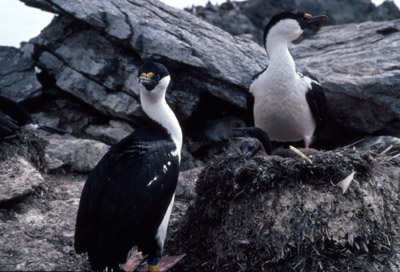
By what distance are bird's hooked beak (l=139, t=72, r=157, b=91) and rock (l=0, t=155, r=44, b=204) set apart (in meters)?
1.93

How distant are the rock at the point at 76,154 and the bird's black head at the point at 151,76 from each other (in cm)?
231

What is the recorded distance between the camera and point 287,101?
6094 millimetres

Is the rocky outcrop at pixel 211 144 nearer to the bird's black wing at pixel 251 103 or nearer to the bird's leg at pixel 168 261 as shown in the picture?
the bird's leg at pixel 168 261

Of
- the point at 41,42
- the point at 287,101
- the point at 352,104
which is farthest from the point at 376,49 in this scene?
the point at 41,42

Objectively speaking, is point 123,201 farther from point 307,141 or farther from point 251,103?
point 307,141

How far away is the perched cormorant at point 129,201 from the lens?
12.8 feet

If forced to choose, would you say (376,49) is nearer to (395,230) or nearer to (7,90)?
(395,230)

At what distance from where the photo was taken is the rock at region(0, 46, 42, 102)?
24.7ft

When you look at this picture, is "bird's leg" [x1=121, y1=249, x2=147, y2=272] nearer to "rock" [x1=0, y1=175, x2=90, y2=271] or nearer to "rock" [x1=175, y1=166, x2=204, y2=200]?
"rock" [x1=0, y1=175, x2=90, y2=271]

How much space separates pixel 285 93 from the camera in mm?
6047

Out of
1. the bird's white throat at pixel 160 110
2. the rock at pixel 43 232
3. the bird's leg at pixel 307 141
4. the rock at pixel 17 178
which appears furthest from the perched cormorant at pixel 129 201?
the bird's leg at pixel 307 141

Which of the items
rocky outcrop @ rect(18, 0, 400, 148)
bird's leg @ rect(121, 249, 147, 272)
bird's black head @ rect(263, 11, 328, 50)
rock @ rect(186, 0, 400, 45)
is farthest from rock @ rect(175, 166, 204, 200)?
rock @ rect(186, 0, 400, 45)

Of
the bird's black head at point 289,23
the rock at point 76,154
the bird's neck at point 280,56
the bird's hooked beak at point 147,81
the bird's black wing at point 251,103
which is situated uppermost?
the bird's black head at point 289,23

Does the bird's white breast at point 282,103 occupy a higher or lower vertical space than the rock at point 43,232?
higher
